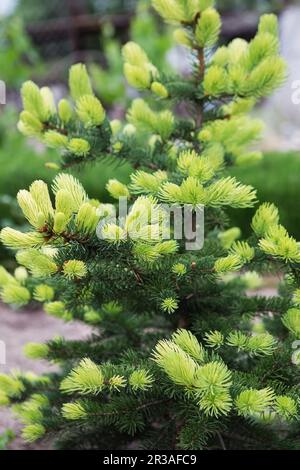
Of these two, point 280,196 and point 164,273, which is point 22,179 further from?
point 164,273

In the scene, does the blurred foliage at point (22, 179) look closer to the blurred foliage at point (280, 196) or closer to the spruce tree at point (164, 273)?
the blurred foliage at point (280, 196)

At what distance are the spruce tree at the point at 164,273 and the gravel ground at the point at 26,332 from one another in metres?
1.16

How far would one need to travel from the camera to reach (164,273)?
5.84 feet

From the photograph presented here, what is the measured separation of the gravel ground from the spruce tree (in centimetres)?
116

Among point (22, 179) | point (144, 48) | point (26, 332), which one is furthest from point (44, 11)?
point (26, 332)

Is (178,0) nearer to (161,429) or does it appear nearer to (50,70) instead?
(161,429)

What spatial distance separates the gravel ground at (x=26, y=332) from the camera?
3449mm

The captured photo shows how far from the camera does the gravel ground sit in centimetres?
345

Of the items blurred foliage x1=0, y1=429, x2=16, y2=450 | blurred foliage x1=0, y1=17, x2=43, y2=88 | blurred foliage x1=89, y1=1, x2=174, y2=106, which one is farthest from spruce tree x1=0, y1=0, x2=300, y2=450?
blurred foliage x1=0, y1=17, x2=43, y2=88

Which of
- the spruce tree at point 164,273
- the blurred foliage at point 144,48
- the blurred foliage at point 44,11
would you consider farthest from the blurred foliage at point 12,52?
the blurred foliage at point 44,11

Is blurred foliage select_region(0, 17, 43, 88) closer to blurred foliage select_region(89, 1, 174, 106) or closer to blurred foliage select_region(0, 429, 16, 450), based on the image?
blurred foliage select_region(89, 1, 174, 106)
